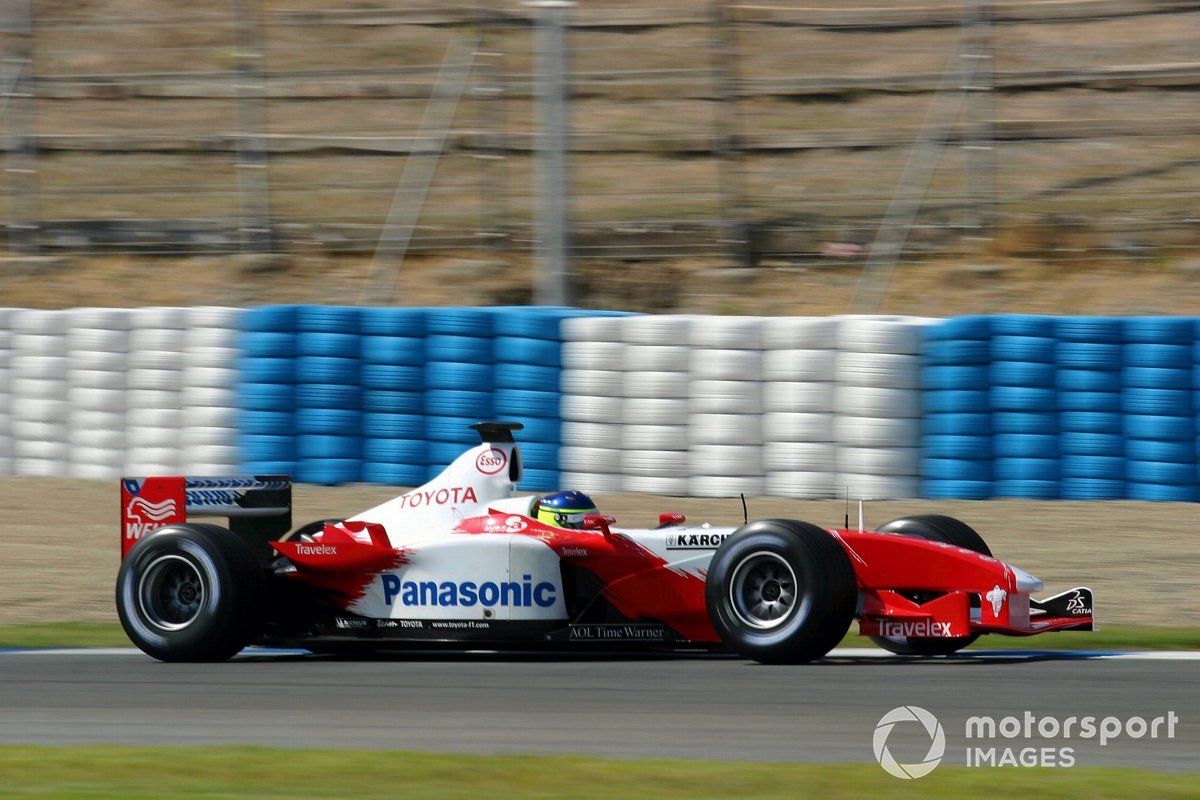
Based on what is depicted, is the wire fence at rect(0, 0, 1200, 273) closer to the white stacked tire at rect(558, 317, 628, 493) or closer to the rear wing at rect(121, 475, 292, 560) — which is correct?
the white stacked tire at rect(558, 317, 628, 493)

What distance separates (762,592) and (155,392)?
338 inches

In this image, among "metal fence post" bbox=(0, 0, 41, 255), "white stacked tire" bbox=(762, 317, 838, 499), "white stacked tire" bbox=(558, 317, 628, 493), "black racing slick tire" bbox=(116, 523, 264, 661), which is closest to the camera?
"black racing slick tire" bbox=(116, 523, 264, 661)

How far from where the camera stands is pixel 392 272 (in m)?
21.2

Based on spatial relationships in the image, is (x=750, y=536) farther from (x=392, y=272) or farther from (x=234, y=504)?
(x=392, y=272)

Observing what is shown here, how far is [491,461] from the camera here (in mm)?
8992

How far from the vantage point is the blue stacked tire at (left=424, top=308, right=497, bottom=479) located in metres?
14.6

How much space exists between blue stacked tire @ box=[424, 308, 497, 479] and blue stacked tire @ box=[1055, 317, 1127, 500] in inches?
171

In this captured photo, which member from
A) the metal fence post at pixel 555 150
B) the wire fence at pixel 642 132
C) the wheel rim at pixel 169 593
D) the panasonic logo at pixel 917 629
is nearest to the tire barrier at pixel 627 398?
the metal fence post at pixel 555 150

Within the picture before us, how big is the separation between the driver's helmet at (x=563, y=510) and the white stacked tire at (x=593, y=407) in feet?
18.0

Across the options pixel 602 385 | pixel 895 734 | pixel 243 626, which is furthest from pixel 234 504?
pixel 602 385

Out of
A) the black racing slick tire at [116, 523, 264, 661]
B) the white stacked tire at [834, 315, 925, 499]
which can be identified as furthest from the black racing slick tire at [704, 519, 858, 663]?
the white stacked tire at [834, 315, 925, 499]

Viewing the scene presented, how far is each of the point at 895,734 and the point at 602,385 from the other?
7967 mm

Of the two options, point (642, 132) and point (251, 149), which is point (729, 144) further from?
point (251, 149)

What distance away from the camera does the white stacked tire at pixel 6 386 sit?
1595 centimetres
